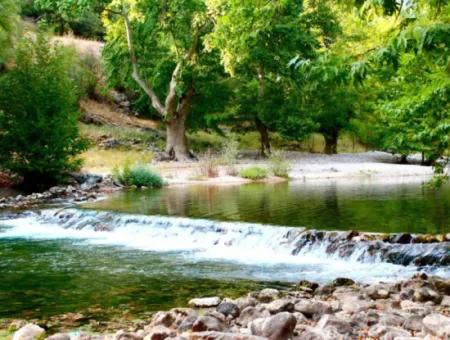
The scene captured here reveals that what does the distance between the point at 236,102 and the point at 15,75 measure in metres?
15.7

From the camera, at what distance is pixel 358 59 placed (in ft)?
20.4

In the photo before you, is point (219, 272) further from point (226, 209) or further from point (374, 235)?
point (226, 209)

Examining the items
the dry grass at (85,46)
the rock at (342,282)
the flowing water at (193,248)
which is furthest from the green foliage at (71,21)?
the rock at (342,282)

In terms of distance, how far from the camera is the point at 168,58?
104ft

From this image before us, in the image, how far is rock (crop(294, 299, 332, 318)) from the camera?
20.0ft

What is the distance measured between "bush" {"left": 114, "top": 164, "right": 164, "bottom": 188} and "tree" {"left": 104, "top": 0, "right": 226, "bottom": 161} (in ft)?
27.5

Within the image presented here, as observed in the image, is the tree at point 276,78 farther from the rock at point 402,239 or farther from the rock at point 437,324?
the rock at point 437,324

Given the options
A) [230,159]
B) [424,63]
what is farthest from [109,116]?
[424,63]

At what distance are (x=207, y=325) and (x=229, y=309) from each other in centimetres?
79

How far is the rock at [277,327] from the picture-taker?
5145 mm

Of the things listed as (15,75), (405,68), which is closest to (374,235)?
(405,68)

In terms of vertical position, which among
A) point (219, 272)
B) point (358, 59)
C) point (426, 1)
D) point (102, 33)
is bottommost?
point (219, 272)

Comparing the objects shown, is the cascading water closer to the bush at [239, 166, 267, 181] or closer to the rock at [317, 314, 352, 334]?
the rock at [317, 314, 352, 334]

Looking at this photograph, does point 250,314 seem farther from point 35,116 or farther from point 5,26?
point 5,26
